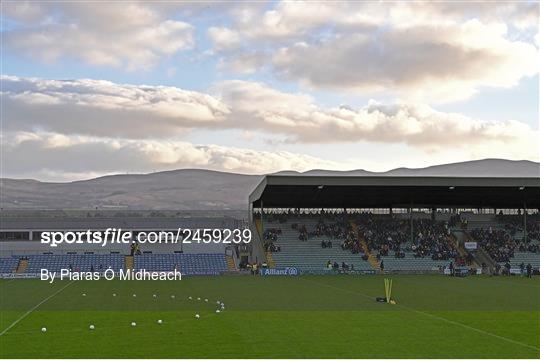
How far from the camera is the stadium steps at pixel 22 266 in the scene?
67.4 m

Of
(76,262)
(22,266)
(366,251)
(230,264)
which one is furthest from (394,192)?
(22,266)

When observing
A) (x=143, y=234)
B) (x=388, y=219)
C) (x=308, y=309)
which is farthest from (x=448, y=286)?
(x=143, y=234)

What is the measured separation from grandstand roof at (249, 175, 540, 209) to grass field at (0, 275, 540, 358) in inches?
926

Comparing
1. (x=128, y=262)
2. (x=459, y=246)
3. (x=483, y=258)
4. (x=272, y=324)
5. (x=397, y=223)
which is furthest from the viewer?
(x=397, y=223)

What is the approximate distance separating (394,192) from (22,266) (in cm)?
3525

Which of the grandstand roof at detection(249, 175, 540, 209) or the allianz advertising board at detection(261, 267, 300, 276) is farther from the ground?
the grandstand roof at detection(249, 175, 540, 209)

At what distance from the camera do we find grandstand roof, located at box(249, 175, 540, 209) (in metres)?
67.8

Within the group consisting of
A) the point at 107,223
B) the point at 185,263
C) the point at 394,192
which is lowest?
the point at 185,263

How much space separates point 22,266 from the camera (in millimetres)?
68562

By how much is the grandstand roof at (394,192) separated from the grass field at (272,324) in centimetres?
2353

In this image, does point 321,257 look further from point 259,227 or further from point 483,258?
point 483,258

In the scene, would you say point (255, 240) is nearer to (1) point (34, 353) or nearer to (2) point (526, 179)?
(2) point (526, 179)

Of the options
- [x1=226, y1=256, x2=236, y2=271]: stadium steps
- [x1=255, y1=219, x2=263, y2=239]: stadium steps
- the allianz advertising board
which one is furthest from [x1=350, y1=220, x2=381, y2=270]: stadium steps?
[x1=226, y1=256, x2=236, y2=271]: stadium steps

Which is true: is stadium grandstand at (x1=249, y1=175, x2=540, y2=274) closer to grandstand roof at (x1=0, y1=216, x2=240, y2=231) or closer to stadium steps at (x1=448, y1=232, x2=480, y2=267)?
stadium steps at (x1=448, y1=232, x2=480, y2=267)
